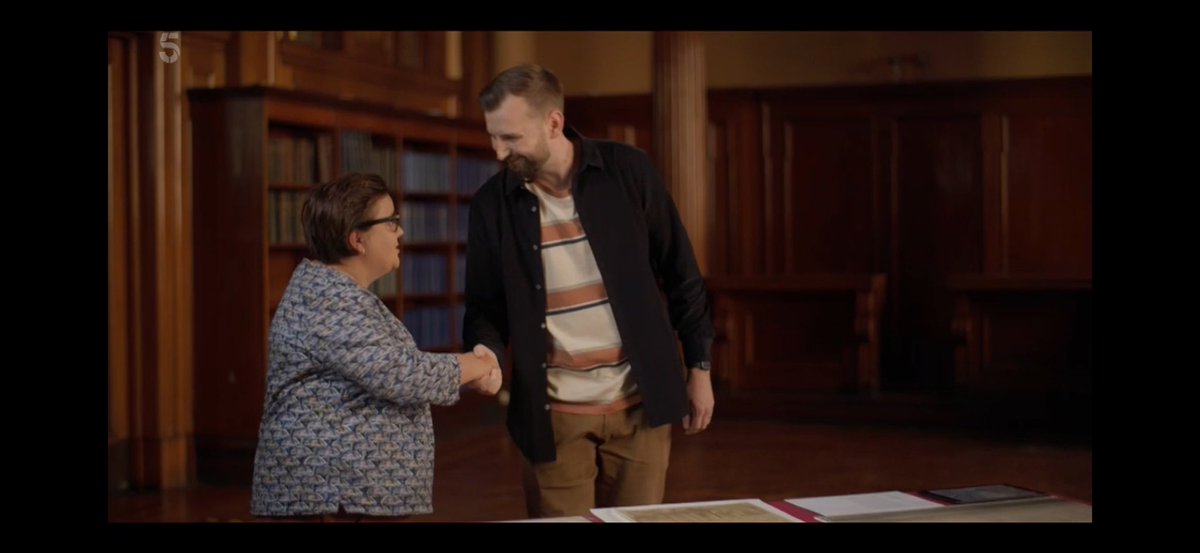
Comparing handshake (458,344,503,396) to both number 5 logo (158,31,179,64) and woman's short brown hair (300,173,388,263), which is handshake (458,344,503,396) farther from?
number 5 logo (158,31,179,64)

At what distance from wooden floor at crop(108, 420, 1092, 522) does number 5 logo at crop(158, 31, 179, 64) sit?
213 centimetres

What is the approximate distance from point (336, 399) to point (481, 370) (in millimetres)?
356

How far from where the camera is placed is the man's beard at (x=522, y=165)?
2.85 meters

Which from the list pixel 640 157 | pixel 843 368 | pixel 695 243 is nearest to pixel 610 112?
pixel 695 243

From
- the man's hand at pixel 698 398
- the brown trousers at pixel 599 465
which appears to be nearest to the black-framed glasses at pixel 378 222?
the brown trousers at pixel 599 465

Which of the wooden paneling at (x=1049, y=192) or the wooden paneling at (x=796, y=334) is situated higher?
the wooden paneling at (x=1049, y=192)

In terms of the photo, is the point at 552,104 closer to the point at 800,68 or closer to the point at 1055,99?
the point at 1055,99

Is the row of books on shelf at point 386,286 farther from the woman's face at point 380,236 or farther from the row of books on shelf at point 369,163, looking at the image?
the woman's face at point 380,236

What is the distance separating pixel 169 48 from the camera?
6.78 m

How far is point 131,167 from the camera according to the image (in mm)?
6727

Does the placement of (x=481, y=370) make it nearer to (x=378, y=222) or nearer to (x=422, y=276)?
(x=378, y=222)

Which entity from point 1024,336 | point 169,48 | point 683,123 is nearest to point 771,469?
point 1024,336

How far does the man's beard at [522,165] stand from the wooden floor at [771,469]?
3.16 m

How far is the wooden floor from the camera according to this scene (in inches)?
248
